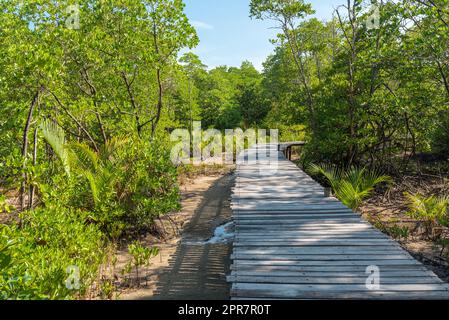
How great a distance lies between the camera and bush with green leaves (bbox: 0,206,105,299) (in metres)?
2.84

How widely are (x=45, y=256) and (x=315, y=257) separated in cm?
311

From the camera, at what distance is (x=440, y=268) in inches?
206

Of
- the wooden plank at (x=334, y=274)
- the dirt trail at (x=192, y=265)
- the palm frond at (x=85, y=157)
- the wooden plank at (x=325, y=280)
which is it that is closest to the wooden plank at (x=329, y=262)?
the wooden plank at (x=334, y=274)

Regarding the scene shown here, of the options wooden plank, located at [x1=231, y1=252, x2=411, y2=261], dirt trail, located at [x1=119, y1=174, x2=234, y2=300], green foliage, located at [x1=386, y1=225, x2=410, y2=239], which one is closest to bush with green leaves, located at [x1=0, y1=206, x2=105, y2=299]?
dirt trail, located at [x1=119, y1=174, x2=234, y2=300]

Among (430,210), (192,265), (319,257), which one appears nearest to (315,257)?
(319,257)

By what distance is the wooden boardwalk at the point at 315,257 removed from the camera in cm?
332

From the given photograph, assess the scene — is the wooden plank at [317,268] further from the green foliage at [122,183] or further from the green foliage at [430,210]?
the green foliage at [122,183]

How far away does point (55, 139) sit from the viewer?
18.3ft

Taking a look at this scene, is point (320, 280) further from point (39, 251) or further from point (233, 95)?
point (233, 95)

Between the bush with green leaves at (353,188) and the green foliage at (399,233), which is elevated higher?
the bush with green leaves at (353,188)

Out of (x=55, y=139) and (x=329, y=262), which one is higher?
(x=55, y=139)

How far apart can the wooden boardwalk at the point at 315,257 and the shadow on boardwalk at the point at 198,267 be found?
84 centimetres

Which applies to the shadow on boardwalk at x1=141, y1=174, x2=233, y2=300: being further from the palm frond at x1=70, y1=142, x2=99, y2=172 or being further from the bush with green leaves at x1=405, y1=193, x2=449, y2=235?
the bush with green leaves at x1=405, y1=193, x2=449, y2=235

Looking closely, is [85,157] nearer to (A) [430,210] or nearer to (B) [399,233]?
(B) [399,233]
